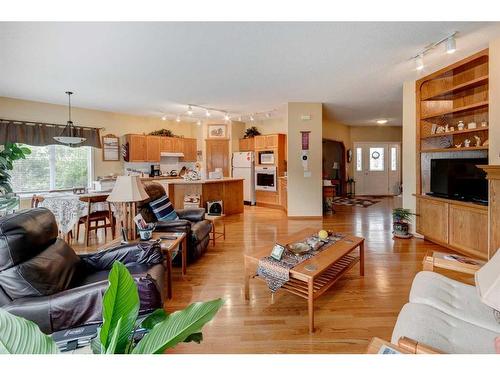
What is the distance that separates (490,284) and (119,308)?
1.58m

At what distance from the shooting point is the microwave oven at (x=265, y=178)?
7445 mm

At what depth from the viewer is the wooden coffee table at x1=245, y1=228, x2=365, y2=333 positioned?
1984 millimetres

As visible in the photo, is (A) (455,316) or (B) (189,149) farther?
(B) (189,149)

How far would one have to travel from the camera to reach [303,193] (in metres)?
5.82

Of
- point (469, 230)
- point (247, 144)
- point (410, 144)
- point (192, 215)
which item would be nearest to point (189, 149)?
point (247, 144)

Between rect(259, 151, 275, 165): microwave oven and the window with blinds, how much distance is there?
4.31m

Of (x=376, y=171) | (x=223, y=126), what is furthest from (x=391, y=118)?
(x=223, y=126)

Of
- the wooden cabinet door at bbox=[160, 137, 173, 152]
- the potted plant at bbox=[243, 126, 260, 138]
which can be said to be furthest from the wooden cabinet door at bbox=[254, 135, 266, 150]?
the wooden cabinet door at bbox=[160, 137, 173, 152]

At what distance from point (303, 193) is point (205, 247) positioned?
113 inches

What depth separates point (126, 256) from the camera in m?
2.23

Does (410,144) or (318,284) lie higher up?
(410,144)

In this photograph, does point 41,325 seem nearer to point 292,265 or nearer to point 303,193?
point 292,265

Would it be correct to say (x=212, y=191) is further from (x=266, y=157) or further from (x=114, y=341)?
(x=114, y=341)

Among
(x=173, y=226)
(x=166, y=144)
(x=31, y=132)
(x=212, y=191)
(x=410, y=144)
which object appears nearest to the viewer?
(x=173, y=226)
